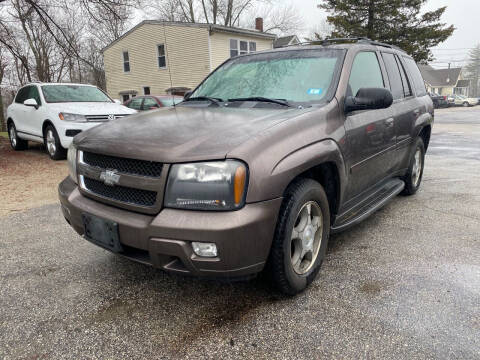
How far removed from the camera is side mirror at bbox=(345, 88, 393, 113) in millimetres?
2799

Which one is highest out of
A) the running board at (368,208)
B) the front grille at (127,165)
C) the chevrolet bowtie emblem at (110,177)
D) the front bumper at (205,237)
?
the front grille at (127,165)

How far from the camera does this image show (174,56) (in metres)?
21.5

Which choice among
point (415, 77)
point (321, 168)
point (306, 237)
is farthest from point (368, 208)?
point (415, 77)

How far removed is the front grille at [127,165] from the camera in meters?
2.14

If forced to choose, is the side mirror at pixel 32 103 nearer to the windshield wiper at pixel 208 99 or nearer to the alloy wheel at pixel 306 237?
the windshield wiper at pixel 208 99

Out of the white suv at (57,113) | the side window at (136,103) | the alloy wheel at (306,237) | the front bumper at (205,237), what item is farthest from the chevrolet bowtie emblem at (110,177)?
the side window at (136,103)

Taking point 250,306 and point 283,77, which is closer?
point 250,306

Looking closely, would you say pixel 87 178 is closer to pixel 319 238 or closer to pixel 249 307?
pixel 249 307

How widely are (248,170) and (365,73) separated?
6.68 feet

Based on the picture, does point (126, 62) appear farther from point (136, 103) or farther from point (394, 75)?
point (394, 75)

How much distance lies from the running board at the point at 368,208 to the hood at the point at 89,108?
19.0 ft

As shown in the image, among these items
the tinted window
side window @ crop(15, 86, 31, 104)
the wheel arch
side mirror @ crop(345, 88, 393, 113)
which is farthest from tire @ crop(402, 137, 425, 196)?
side window @ crop(15, 86, 31, 104)

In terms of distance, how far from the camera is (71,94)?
8305 millimetres

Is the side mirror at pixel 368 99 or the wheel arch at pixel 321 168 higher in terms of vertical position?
the side mirror at pixel 368 99
